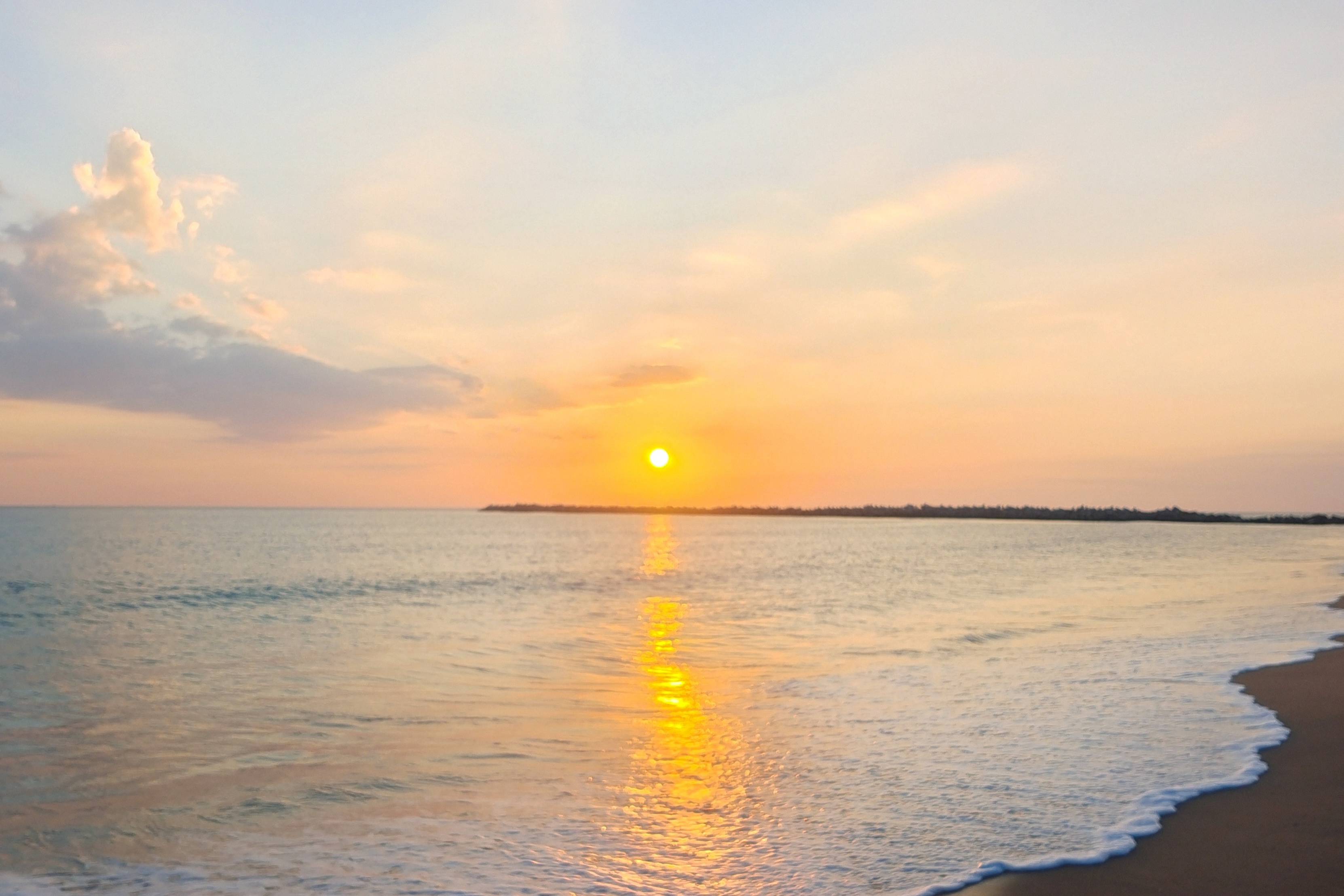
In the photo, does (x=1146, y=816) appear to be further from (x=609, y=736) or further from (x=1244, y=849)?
(x=609, y=736)


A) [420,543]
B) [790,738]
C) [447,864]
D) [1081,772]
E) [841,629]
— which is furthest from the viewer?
[420,543]

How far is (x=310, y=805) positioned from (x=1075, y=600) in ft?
81.1

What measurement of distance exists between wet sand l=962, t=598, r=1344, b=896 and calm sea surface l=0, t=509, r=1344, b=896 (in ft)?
0.83

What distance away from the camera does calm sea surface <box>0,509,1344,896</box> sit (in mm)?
6414

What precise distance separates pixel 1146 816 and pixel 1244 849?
2.54ft

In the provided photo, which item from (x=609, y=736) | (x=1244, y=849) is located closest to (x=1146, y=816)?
(x=1244, y=849)

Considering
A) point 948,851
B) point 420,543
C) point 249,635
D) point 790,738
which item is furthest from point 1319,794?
A: point 420,543

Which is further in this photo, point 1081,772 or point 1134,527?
point 1134,527

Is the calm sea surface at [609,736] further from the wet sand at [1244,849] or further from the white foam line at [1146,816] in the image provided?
the wet sand at [1244,849]

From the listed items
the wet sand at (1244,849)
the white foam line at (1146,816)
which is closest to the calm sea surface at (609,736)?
the white foam line at (1146,816)

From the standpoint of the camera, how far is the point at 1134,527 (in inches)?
5118

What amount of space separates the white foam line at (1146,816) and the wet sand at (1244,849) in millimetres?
59

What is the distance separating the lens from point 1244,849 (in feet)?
20.6

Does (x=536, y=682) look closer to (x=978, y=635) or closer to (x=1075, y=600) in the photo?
(x=978, y=635)
